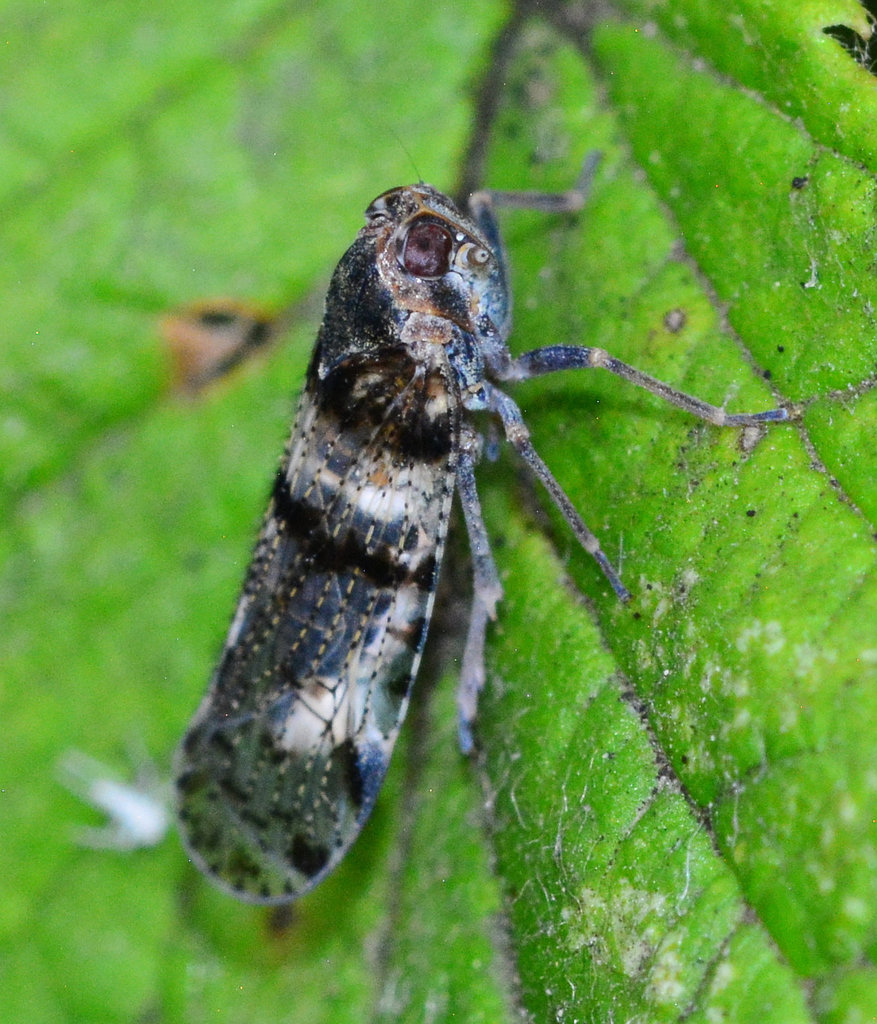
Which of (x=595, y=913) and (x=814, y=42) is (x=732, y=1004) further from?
(x=814, y=42)

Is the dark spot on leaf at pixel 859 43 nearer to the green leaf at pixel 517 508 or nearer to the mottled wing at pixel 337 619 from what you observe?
the green leaf at pixel 517 508

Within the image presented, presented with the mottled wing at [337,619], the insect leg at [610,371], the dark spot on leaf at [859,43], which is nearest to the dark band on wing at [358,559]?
the mottled wing at [337,619]

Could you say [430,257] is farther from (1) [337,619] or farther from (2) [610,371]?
(1) [337,619]

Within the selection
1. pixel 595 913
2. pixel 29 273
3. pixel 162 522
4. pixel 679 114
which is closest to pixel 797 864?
pixel 595 913

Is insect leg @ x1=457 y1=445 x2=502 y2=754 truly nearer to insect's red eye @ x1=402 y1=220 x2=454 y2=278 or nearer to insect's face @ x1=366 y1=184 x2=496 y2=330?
insect's face @ x1=366 y1=184 x2=496 y2=330

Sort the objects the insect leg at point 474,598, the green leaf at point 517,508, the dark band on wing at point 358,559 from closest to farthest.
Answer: the green leaf at point 517,508 → the dark band on wing at point 358,559 → the insect leg at point 474,598

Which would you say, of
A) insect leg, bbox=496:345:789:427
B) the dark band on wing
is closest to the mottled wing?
the dark band on wing

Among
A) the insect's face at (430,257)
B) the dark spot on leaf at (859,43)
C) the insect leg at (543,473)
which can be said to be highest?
the dark spot on leaf at (859,43)
